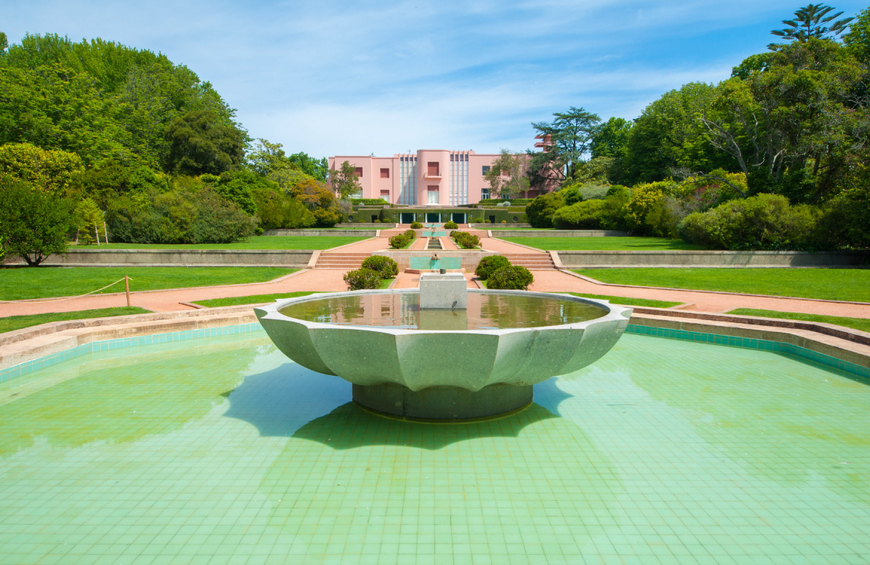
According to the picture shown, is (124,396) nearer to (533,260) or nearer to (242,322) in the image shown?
(242,322)

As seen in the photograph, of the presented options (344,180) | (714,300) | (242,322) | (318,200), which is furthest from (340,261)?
(344,180)

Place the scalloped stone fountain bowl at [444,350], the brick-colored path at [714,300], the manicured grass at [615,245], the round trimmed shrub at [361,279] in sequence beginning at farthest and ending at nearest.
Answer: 1. the manicured grass at [615,245]
2. the round trimmed shrub at [361,279]
3. the brick-colored path at [714,300]
4. the scalloped stone fountain bowl at [444,350]

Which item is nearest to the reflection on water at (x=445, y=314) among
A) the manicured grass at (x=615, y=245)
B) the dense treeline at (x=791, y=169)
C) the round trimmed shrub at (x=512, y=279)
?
the round trimmed shrub at (x=512, y=279)

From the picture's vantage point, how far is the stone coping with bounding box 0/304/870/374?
607cm

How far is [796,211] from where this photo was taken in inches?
687

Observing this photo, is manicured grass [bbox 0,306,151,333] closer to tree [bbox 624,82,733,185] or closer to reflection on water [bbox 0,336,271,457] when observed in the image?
reflection on water [bbox 0,336,271,457]

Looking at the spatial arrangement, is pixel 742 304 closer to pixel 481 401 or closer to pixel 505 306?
pixel 505 306

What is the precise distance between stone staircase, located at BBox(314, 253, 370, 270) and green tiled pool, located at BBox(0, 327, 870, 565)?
11.1 meters

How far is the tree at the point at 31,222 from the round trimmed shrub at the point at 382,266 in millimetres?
9677

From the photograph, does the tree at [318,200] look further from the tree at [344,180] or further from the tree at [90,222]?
the tree at [90,222]

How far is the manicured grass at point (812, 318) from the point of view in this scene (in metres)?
7.41

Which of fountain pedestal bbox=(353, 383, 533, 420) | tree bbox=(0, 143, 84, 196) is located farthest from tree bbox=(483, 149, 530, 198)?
fountain pedestal bbox=(353, 383, 533, 420)

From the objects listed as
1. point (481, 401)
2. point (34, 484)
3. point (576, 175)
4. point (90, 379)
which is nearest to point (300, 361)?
point (481, 401)

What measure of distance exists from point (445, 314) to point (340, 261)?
39.6 ft
